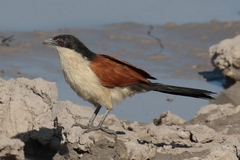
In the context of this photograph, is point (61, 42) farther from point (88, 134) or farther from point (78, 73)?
point (88, 134)

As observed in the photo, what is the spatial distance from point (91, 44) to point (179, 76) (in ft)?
5.17

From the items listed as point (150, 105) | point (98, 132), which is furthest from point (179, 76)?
point (98, 132)

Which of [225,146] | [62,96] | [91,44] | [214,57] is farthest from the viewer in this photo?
[91,44]

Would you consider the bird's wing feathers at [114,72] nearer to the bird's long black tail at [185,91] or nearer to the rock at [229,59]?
the bird's long black tail at [185,91]

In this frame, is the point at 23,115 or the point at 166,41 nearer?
the point at 23,115

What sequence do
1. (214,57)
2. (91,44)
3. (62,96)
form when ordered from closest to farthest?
(62,96)
(214,57)
(91,44)

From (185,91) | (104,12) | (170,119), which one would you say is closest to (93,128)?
(185,91)

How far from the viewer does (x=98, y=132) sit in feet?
17.3

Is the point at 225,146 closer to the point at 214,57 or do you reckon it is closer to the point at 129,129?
the point at 129,129

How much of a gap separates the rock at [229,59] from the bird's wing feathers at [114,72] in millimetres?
2989

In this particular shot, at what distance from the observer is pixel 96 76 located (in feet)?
17.4

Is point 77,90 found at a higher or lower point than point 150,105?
higher

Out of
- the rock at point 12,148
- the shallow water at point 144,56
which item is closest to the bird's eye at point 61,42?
the rock at point 12,148

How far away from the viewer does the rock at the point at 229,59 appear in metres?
8.41
